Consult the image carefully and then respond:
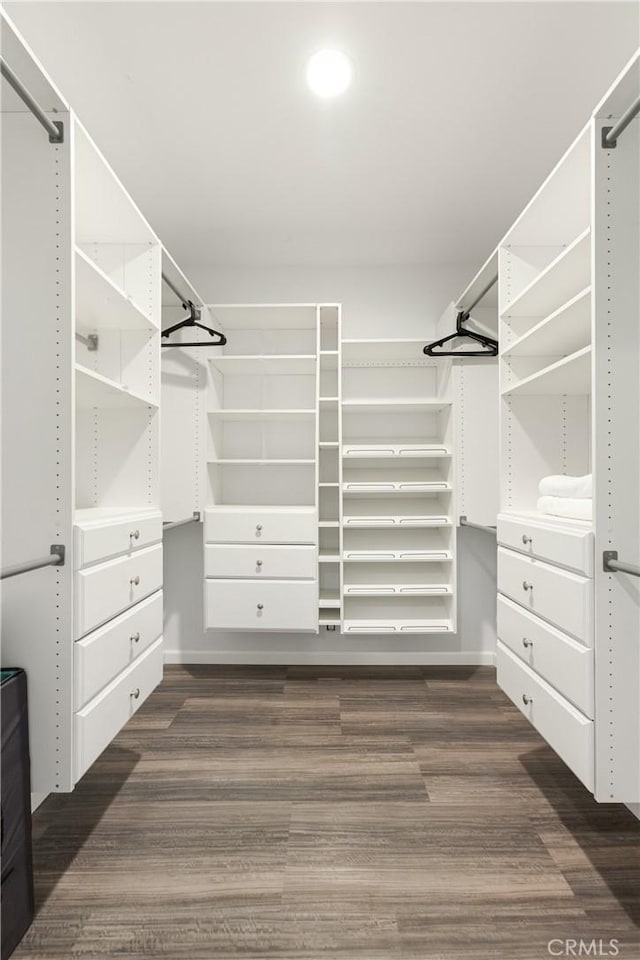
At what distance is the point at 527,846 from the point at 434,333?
267cm

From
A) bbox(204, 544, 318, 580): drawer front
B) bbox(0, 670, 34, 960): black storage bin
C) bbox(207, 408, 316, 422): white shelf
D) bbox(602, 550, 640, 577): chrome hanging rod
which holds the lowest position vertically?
bbox(0, 670, 34, 960): black storage bin

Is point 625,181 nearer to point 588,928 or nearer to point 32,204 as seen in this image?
point 32,204

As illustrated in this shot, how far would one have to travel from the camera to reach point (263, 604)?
8.93ft

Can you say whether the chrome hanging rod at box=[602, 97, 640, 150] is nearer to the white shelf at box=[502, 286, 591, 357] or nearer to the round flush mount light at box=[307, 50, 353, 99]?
the white shelf at box=[502, 286, 591, 357]

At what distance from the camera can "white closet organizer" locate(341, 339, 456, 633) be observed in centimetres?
280

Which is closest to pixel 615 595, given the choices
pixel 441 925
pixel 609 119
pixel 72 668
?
pixel 441 925

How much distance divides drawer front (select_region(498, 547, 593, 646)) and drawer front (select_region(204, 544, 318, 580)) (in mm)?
1058

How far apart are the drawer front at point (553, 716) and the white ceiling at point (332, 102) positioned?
2037 mm

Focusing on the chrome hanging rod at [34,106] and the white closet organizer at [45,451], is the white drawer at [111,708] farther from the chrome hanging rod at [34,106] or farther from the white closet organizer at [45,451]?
the chrome hanging rod at [34,106]

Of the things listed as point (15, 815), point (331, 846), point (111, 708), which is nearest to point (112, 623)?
point (111, 708)

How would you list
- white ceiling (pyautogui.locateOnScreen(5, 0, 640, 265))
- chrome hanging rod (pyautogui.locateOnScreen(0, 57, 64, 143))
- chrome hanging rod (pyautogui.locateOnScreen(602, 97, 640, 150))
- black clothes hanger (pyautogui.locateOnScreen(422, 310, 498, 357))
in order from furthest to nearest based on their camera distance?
black clothes hanger (pyautogui.locateOnScreen(422, 310, 498, 357)), white ceiling (pyautogui.locateOnScreen(5, 0, 640, 265)), chrome hanging rod (pyautogui.locateOnScreen(602, 97, 640, 150)), chrome hanging rod (pyautogui.locateOnScreen(0, 57, 64, 143))

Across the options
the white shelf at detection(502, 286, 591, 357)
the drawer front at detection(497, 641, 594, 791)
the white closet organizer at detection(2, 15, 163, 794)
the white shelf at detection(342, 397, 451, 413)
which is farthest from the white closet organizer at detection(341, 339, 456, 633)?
the white closet organizer at detection(2, 15, 163, 794)

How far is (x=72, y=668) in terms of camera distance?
131 cm

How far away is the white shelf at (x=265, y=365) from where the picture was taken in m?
2.84
